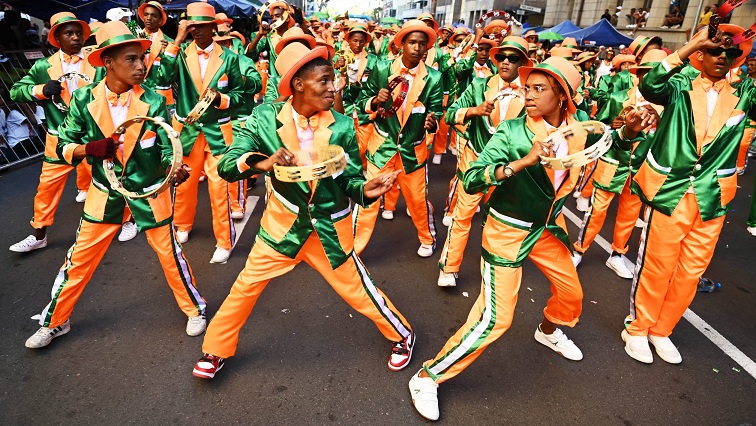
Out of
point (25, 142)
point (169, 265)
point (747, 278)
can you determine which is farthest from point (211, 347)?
point (25, 142)

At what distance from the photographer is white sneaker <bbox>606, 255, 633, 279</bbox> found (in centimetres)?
496

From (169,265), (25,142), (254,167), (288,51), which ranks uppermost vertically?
(288,51)

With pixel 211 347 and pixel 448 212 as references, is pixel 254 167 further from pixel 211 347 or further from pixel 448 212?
pixel 448 212

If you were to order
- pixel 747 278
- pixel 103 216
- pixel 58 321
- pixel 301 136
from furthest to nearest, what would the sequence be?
pixel 747 278
pixel 58 321
pixel 103 216
pixel 301 136

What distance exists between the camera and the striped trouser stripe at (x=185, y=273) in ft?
11.6

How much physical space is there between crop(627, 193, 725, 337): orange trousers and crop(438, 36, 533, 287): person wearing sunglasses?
4.88 ft

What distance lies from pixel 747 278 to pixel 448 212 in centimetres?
334

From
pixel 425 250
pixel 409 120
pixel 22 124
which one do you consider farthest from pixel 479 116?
pixel 22 124

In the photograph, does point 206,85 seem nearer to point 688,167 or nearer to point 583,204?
point 688,167

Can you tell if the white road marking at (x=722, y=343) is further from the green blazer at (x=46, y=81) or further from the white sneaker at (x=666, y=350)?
the green blazer at (x=46, y=81)

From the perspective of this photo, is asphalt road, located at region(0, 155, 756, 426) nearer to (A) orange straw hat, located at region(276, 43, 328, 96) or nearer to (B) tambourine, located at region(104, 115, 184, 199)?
(B) tambourine, located at region(104, 115, 184, 199)

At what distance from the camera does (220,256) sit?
195 inches

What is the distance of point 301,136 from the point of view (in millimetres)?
2793

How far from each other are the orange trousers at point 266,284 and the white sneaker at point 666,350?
2.21 m
